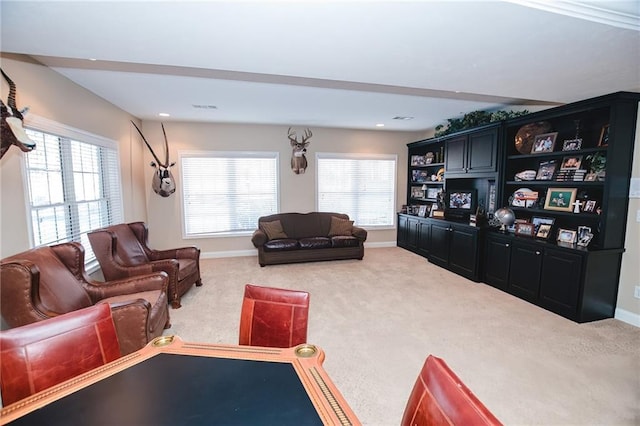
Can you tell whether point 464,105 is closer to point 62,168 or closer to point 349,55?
point 349,55

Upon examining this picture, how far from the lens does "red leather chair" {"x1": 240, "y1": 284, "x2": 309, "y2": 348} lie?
1665 millimetres

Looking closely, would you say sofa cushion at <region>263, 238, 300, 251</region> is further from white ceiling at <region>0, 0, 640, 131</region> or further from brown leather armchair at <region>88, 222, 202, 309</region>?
white ceiling at <region>0, 0, 640, 131</region>

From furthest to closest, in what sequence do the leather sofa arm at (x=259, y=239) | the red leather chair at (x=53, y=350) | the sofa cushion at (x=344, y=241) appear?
the sofa cushion at (x=344, y=241) < the leather sofa arm at (x=259, y=239) < the red leather chair at (x=53, y=350)

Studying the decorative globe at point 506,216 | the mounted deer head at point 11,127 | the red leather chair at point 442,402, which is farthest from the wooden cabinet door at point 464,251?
the mounted deer head at point 11,127

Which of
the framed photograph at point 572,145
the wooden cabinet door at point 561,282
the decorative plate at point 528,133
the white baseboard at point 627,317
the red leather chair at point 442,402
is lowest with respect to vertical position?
the white baseboard at point 627,317

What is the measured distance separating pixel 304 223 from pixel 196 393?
4931mm

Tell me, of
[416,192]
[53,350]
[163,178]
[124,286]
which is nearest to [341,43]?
[53,350]

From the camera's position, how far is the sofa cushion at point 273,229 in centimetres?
560

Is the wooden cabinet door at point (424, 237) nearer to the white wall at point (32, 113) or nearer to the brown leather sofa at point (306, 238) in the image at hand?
the brown leather sofa at point (306, 238)

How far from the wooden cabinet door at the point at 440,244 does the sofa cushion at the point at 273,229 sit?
2785mm

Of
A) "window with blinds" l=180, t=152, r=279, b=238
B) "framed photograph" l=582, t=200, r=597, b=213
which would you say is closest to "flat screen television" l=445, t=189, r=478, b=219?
"framed photograph" l=582, t=200, r=597, b=213

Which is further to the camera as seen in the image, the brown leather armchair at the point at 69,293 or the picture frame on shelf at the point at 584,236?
the picture frame on shelf at the point at 584,236

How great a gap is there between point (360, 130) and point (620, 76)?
425 centimetres

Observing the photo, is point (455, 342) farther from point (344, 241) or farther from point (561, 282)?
point (344, 241)
